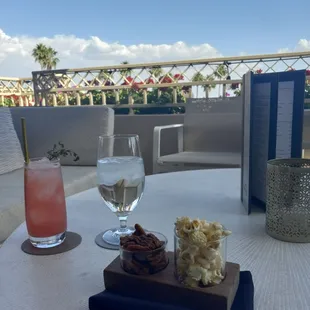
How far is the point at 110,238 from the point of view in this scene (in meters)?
0.62

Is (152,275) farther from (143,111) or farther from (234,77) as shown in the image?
(234,77)

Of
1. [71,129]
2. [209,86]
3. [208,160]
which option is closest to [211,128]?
[208,160]

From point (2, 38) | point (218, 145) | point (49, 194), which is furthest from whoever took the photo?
point (2, 38)

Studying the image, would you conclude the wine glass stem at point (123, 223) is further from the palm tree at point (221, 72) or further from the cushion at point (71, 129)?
the palm tree at point (221, 72)

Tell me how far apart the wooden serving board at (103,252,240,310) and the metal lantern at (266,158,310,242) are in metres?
0.22

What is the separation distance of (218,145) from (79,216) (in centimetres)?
202

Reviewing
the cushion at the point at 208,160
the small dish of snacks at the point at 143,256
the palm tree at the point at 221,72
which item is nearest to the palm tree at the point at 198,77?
the palm tree at the point at 221,72

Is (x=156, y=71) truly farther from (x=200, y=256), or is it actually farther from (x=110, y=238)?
(x=200, y=256)

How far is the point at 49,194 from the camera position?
23.6 inches

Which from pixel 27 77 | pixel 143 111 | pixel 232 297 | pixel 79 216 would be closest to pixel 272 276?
pixel 232 297

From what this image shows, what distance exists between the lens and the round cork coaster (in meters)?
0.58

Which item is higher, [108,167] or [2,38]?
[2,38]

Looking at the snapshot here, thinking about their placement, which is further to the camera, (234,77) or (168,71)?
(168,71)

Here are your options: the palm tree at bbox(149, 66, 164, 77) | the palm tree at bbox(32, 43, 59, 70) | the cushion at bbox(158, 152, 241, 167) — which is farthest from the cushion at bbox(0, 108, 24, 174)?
the palm tree at bbox(32, 43, 59, 70)
